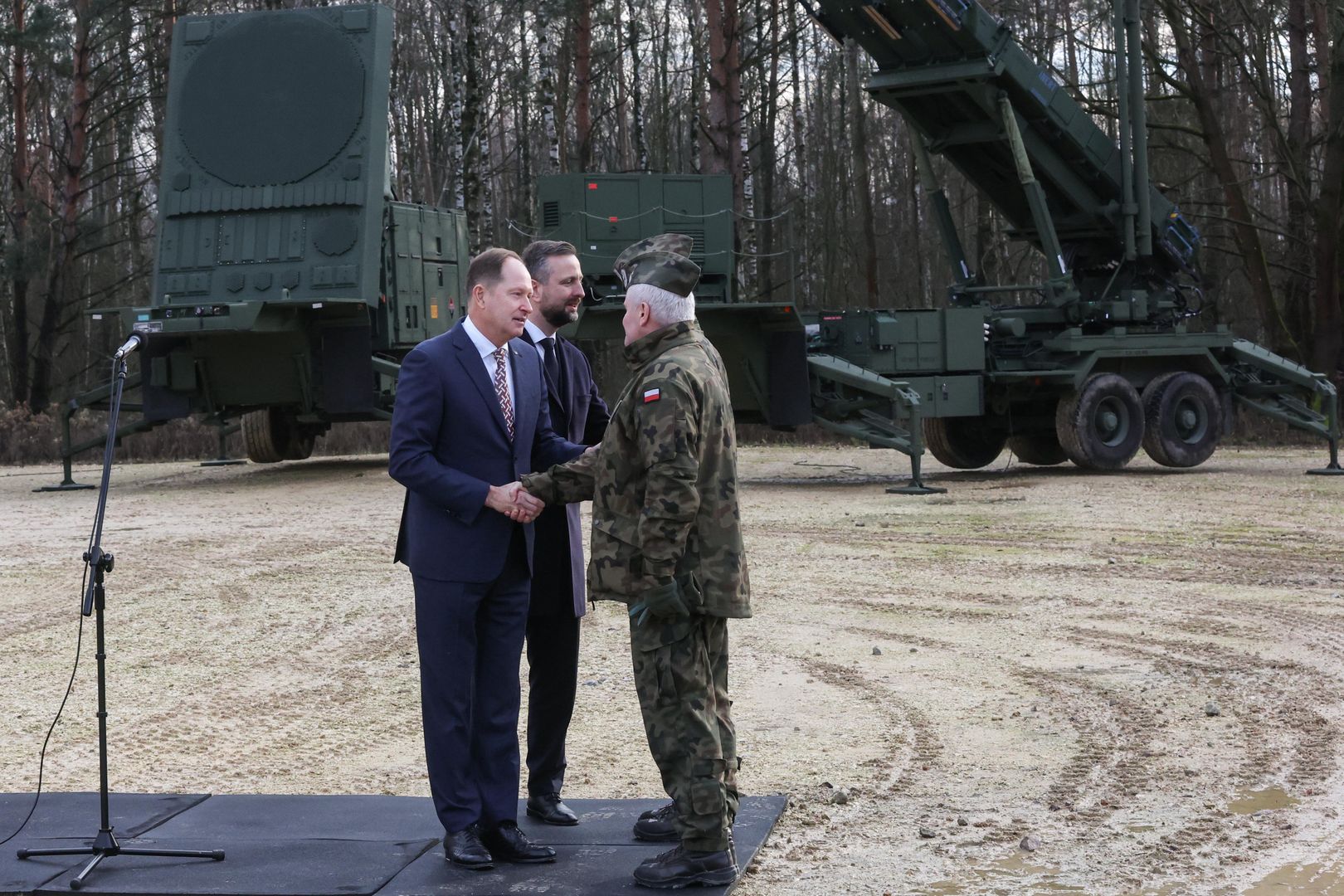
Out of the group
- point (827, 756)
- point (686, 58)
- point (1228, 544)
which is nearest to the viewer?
point (827, 756)

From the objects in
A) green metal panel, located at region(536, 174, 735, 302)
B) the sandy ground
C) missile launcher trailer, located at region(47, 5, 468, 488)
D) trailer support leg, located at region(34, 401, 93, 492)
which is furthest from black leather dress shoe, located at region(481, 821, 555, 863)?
trailer support leg, located at region(34, 401, 93, 492)

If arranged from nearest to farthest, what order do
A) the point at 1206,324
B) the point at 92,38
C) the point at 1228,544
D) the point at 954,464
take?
the point at 1228,544 < the point at 954,464 < the point at 92,38 < the point at 1206,324

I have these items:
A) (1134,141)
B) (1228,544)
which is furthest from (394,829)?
(1134,141)

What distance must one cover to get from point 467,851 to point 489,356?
54.8 inches

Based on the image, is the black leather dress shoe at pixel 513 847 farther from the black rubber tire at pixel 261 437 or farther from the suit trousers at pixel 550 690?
the black rubber tire at pixel 261 437

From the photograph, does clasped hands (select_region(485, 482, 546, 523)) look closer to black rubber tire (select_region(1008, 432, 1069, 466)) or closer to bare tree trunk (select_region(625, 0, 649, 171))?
black rubber tire (select_region(1008, 432, 1069, 466))

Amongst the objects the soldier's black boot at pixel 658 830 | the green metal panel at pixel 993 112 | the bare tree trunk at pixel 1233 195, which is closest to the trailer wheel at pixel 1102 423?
the green metal panel at pixel 993 112

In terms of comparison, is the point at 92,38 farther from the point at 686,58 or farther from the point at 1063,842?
the point at 1063,842

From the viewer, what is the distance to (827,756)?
5.86 meters

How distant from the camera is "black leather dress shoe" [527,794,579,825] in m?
5.00

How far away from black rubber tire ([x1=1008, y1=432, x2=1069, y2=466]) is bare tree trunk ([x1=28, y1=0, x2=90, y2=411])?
1463cm

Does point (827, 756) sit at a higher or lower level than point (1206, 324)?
lower

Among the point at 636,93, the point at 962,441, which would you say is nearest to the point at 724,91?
the point at 962,441

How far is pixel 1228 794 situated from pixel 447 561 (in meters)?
2.58
